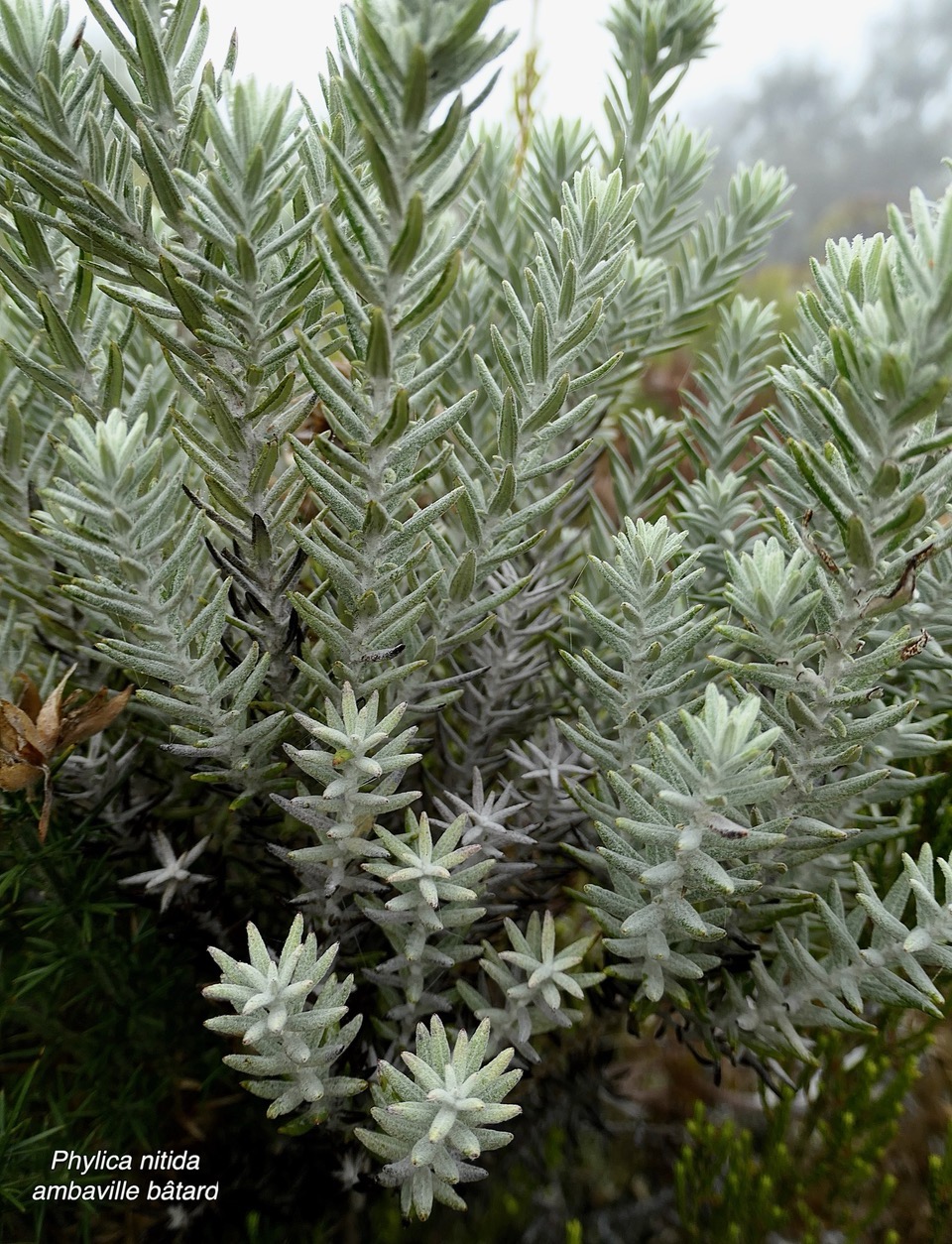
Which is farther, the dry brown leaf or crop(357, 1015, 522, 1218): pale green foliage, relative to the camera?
the dry brown leaf

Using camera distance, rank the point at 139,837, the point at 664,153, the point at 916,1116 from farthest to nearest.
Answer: the point at 916,1116 < the point at 664,153 < the point at 139,837

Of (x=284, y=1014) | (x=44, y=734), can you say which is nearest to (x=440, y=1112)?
(x=284, y=1014)

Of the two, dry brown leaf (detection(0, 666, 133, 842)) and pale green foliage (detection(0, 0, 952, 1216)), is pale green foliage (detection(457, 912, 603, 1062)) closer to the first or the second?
pale green foliage (detection(0, 0, 952, 1216))

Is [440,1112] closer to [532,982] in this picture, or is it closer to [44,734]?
[532,982]

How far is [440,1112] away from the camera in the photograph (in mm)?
545

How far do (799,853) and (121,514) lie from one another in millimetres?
547

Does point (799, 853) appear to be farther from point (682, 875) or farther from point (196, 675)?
point (196, 675)

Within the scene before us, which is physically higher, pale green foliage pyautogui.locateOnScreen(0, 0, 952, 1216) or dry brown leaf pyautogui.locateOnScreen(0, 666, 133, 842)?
pale green foliage pyautogui.locateOnScreen(0, 0, 952, 1216)

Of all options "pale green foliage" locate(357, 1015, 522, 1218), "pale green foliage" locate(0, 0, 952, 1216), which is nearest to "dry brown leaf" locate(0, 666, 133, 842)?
"pale green foliage" locate(0, 0, 952, 1216)

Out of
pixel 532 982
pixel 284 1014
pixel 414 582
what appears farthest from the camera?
pixel 414 582

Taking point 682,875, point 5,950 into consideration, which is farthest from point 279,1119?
point 682,875

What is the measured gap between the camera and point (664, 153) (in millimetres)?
993

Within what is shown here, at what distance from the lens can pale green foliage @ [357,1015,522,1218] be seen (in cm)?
54

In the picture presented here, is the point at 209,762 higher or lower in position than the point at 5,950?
higher
